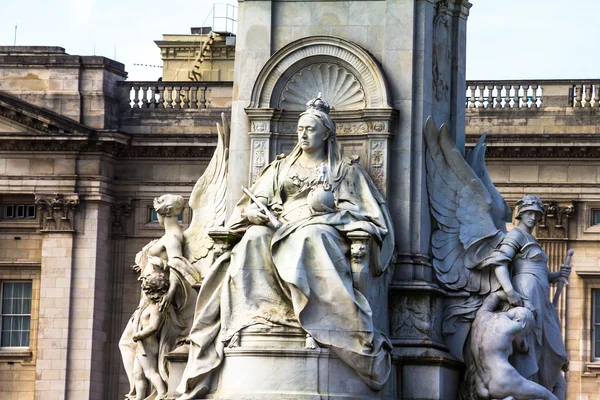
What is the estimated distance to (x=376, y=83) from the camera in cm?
2995

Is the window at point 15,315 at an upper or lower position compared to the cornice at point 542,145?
lower

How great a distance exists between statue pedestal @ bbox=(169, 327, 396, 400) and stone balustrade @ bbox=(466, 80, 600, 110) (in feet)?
122

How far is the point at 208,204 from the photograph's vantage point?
31297 millimetres

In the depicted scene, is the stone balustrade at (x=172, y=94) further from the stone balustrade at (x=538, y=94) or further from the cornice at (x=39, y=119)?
the stone balustrade at (x=538, y=94)

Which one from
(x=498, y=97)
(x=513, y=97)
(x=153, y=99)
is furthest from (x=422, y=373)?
(x=153, y=99)

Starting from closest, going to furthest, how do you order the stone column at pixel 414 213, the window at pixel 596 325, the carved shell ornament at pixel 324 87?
the stone column at pixel 414 213, the carved shell ornament at pixel 324 87, the window at pixel 596 325

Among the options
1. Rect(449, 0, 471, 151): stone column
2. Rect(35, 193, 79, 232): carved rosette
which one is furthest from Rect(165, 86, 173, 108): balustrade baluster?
Rect(449, 0, 471, 151): stone column

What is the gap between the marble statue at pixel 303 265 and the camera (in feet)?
93.1

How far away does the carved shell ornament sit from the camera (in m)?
30.2

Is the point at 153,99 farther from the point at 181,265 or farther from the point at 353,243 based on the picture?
the point at 353,243

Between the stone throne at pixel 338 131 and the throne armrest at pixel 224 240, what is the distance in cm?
1

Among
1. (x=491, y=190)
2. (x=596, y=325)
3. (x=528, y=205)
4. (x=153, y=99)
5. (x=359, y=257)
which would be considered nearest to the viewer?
(x=359, y=257)

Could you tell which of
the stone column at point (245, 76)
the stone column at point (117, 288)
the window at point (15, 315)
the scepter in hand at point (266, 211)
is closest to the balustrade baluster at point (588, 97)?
the stone column at point (117, 288)

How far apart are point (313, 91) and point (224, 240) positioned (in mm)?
2127
